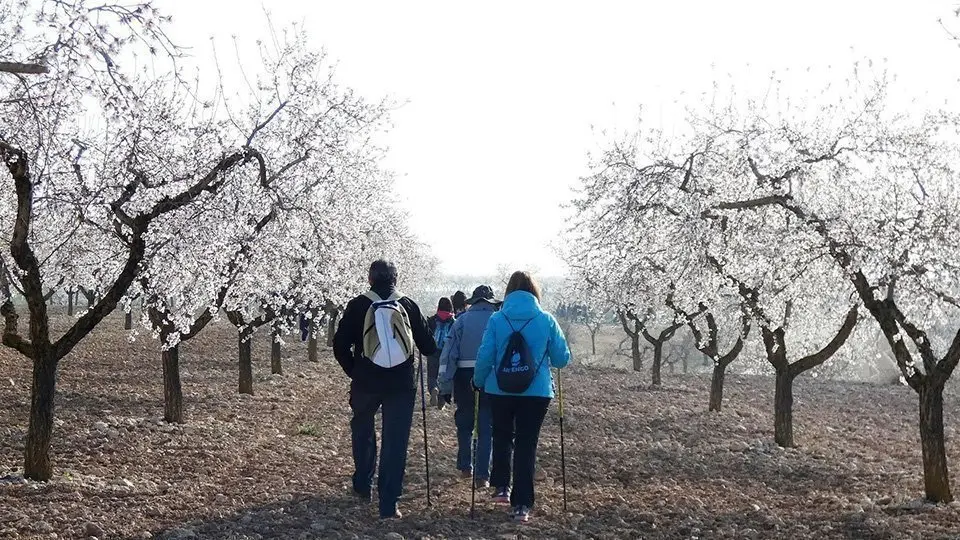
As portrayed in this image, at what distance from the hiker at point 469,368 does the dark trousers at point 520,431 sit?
133 cm

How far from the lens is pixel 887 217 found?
1051cm

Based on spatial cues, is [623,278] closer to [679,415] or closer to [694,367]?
[679,415]

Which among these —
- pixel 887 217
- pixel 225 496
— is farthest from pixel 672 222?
pixel 225 496

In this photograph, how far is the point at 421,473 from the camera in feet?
36.6

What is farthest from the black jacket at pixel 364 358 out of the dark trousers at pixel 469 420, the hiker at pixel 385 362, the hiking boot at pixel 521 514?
the dark trousers at pixel 469 420

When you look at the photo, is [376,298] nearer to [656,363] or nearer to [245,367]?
[245,367]

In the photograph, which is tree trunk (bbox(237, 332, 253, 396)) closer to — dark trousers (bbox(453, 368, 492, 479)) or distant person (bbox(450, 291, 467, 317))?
distant person (bbox(450, 291, 467, 317))

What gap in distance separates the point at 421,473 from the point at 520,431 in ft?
11.8

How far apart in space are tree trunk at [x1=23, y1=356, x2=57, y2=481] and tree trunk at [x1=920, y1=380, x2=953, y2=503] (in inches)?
394

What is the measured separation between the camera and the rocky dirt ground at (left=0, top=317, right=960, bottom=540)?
8.02 meters

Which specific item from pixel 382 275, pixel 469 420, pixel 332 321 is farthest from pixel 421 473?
pixel 332 321

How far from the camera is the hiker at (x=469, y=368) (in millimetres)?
9586

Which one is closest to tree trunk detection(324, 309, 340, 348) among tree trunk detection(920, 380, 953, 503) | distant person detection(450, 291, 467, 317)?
distant person detection(450, 291, 467, 317)

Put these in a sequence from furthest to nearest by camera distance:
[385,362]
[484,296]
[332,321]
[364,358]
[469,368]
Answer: [332,321], [484,296], [469,368], [364,358], [385,362]
